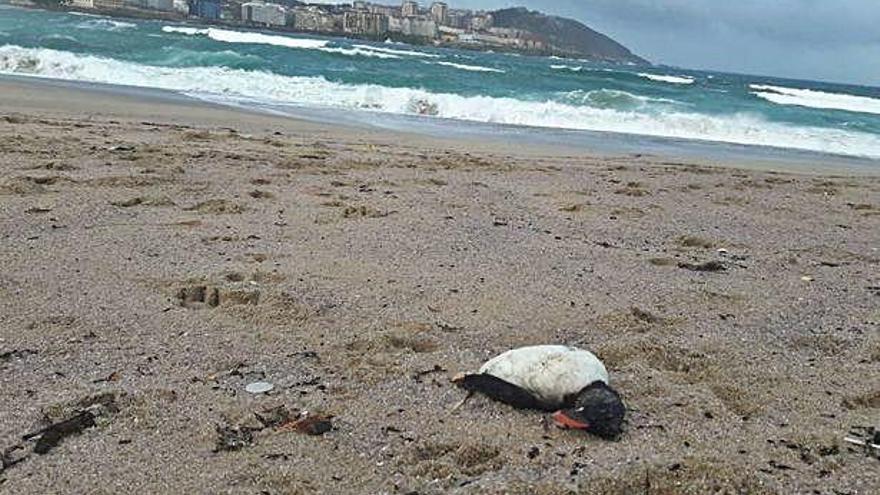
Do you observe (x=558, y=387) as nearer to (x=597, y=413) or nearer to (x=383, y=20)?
(x=597, y=413)

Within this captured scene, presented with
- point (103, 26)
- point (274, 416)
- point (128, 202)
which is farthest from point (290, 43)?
point (274, 416)

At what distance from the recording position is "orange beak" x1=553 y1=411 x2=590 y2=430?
7.90 ft

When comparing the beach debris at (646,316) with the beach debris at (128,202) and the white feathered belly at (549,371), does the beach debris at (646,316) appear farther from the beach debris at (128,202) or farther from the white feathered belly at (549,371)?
the beach debris at (128,202)

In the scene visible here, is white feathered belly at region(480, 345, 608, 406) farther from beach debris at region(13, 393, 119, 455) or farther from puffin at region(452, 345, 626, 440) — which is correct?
beach debris at region(13, 393, 119, 455)

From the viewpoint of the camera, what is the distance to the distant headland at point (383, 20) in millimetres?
62875

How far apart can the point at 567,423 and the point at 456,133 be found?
10.5 metres

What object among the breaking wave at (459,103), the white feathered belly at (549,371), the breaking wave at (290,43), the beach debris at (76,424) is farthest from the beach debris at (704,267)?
the breaking wave at (290,43)

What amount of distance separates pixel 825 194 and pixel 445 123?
7895 millimetres

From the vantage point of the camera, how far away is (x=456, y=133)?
41.7 ft

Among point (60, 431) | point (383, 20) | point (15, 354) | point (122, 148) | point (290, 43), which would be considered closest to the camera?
point (60, 431)

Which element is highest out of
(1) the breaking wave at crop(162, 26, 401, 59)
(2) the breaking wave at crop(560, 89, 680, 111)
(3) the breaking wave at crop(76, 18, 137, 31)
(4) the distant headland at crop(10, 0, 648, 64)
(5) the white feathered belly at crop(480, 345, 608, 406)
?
(4) the distant headland at crop(10, 0, 648, 64)

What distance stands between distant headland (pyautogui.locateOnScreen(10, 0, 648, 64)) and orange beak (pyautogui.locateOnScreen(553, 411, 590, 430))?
204ft

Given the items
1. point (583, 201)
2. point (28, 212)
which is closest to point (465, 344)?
point (28, 212)

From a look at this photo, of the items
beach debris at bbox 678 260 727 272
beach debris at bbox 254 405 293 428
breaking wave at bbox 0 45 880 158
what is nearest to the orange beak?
beach debris at bbox 254 405 293 428
